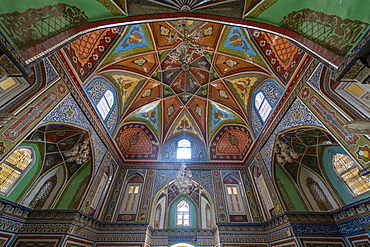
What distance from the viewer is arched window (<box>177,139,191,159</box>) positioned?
43.9ft

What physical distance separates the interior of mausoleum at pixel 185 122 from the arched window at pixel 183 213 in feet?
0.24

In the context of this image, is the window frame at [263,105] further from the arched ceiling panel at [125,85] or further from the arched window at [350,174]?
the arched ceiling panel at [125,85]

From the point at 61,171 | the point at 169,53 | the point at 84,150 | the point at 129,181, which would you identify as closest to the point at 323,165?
the point at 169,53

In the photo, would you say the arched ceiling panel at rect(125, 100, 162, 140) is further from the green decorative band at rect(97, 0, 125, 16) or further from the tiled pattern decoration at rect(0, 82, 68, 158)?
the green decorative band at rect(97, 0, 125, 16)

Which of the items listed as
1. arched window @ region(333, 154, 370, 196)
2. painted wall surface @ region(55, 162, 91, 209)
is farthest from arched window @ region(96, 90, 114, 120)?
arched window @ region(333, 154, 370, 196)

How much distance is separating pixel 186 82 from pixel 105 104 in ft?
18.2

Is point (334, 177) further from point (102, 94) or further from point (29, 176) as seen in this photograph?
point (29, 176)

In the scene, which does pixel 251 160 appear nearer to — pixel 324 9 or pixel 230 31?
pixel 230 31

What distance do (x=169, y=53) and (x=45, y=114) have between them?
7.08m

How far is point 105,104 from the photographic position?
10023 mm

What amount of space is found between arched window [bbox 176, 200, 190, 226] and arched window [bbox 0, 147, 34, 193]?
9379 millimetres

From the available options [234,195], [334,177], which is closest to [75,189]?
[234,195]

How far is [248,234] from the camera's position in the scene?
387 inches

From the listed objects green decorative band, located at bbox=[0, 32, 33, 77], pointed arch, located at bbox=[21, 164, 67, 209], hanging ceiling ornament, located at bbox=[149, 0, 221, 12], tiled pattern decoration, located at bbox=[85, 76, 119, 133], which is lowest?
green decorative band, located at bbox=[0, 32, 33, 77]
